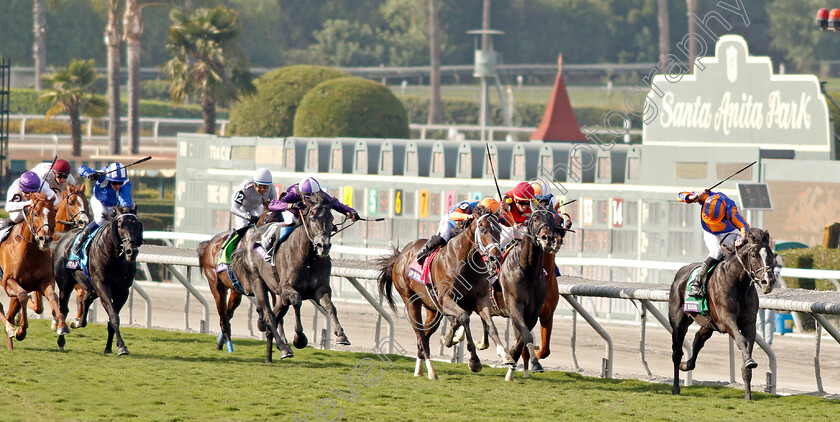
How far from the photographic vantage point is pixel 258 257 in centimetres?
1118

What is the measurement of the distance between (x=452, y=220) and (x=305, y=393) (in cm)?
Answer: 206

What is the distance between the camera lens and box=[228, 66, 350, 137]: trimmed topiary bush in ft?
108

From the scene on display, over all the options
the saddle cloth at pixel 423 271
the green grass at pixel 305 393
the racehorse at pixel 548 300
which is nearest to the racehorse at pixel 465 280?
the saddle cloth at pixel 423 271

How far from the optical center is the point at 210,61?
3369 cm

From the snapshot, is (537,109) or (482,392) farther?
(537,109)

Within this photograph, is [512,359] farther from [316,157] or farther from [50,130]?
[50,130]

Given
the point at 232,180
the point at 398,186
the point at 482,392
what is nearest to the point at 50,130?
the point at 232,180

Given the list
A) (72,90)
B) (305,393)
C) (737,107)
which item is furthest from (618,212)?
(72,90)

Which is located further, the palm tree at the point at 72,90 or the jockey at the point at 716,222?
the palm tree at the point at 72,90

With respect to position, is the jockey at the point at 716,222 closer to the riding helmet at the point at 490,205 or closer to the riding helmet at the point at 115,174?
the riding helmet at the point at 490,205

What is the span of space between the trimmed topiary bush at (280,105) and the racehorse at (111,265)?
2097cm

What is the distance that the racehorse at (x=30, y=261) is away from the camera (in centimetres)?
1134

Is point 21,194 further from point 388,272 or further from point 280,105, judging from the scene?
point 280,105

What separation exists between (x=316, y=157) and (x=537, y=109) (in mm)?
29663
